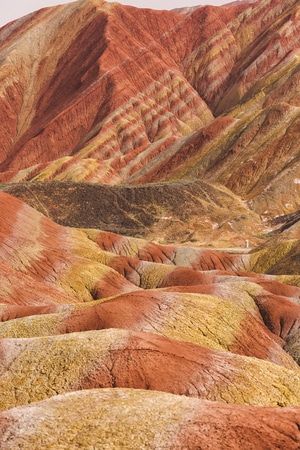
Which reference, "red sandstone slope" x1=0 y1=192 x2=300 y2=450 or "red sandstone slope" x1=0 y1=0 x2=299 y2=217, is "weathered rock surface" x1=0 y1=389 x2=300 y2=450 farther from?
"red sandstone slope" x1=0 y1=0 x2=299 y2=217

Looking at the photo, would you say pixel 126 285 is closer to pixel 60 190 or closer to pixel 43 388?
pixel 43 388

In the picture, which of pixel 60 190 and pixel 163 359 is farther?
pixel 60 190

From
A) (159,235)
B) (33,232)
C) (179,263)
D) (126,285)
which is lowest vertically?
(159,235)

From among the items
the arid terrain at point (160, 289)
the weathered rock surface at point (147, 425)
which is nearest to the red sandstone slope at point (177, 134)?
the arid terrain at point (160, 289)

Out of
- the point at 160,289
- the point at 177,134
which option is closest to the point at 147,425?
the point at 160,289

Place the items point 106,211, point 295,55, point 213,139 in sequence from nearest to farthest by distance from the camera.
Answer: point 106,211 < point 213,139 < point 295,55

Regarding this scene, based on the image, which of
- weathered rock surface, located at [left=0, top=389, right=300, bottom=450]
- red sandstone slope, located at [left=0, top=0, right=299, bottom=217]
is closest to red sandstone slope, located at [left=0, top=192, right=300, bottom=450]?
weathered rock surface, located at [left=0, top=389, right=300, bottom=450]

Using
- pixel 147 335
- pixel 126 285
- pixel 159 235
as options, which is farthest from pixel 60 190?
pixel 147 335

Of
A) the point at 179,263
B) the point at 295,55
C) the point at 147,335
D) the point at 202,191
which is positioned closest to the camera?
A: the point at 147,335

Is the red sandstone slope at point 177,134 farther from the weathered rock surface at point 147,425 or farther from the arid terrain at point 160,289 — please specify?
the weathered rock surface at point 147,425

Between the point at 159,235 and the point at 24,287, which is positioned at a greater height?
the point at 24,287
